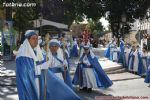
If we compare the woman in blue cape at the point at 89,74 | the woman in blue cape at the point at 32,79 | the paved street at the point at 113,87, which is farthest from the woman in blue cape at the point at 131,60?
the woman in blue cape at the point at 32,79

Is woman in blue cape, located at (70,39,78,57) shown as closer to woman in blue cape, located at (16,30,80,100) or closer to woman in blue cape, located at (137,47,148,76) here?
woman in blue cape, located at (137,47,148,76)

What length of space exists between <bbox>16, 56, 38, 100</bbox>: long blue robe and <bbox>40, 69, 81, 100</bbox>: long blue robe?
237 mm

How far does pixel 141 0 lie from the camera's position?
4762cm

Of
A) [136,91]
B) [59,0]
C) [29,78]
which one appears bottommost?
[136,91]

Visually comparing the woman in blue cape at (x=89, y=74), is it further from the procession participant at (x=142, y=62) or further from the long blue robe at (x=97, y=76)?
the procession participant at (x=142, y=62)

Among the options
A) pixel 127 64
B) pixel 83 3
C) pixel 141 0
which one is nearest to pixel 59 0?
pixel 83 3

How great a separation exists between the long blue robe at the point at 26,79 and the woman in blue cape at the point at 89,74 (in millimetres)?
6455

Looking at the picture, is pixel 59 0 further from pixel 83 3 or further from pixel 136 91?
pixel 136 91

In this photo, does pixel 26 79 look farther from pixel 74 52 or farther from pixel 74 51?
pixel 74 51

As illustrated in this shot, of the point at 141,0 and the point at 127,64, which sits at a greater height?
the point at 141,0

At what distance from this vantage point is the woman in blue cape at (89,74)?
14.7m

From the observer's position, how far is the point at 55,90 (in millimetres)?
8289

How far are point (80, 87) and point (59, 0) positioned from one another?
2562cm

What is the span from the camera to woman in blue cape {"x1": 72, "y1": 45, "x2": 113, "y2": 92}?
14.7 metres
